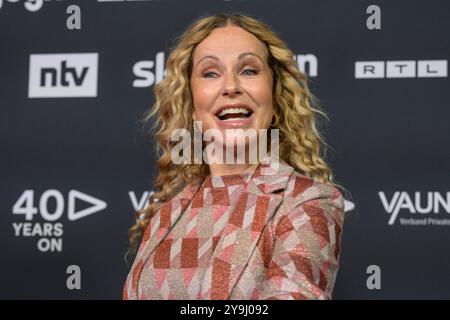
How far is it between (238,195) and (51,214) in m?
1.18

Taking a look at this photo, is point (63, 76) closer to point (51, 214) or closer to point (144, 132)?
point (144, 132)

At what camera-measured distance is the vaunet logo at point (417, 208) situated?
2.31 meters

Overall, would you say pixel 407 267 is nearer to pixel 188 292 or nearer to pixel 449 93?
pixel 449 93

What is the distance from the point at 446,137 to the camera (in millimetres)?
2328

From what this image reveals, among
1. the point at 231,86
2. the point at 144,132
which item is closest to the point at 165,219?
the point at 231,86

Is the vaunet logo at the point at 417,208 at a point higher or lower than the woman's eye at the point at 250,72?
lower

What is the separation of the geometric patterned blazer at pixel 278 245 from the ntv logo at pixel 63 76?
1.22 metres

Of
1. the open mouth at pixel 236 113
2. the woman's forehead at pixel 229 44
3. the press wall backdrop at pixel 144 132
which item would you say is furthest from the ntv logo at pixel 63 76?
the open mouth at pixel 236 113

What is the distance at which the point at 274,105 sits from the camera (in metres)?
1.64

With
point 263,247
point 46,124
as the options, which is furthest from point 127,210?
point 263,247

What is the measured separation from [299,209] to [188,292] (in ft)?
0.86

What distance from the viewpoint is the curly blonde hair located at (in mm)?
1607

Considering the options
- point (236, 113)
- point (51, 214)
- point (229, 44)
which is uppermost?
point (229, 44)

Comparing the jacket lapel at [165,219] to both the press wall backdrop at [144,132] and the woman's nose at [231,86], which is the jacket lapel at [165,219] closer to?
the woman's nose at [231,86]
